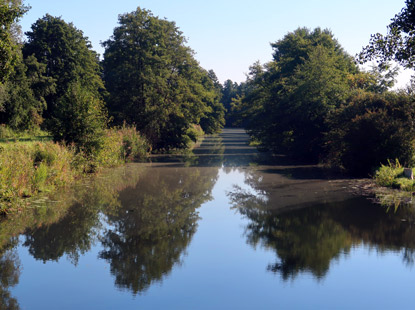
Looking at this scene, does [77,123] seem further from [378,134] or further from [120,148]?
[378,134]

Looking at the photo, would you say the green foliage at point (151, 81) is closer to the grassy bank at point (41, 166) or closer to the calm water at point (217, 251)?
the grassy bank at point (41, 166)

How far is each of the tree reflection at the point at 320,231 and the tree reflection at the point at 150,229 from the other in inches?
77.8

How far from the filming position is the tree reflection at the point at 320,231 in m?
9.55

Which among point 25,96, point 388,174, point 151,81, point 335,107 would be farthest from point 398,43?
point 25,96

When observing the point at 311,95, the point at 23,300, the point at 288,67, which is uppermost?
the point at 288,67

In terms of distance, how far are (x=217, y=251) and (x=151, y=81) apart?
29512 millimetres

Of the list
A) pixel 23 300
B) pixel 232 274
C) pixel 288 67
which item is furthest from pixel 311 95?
pixel 23 300

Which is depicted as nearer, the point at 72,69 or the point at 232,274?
the point at 232,274

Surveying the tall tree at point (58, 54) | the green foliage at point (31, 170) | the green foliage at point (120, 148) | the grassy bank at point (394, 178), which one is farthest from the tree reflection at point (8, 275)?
the tall tree at point (58, 54)

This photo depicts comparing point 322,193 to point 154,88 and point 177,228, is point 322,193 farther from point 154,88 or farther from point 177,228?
point 154,88

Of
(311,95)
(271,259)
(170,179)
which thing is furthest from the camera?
(311,95)

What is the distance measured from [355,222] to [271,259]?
182 inches

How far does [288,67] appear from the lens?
39375 millimetres

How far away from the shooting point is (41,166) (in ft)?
55.5
